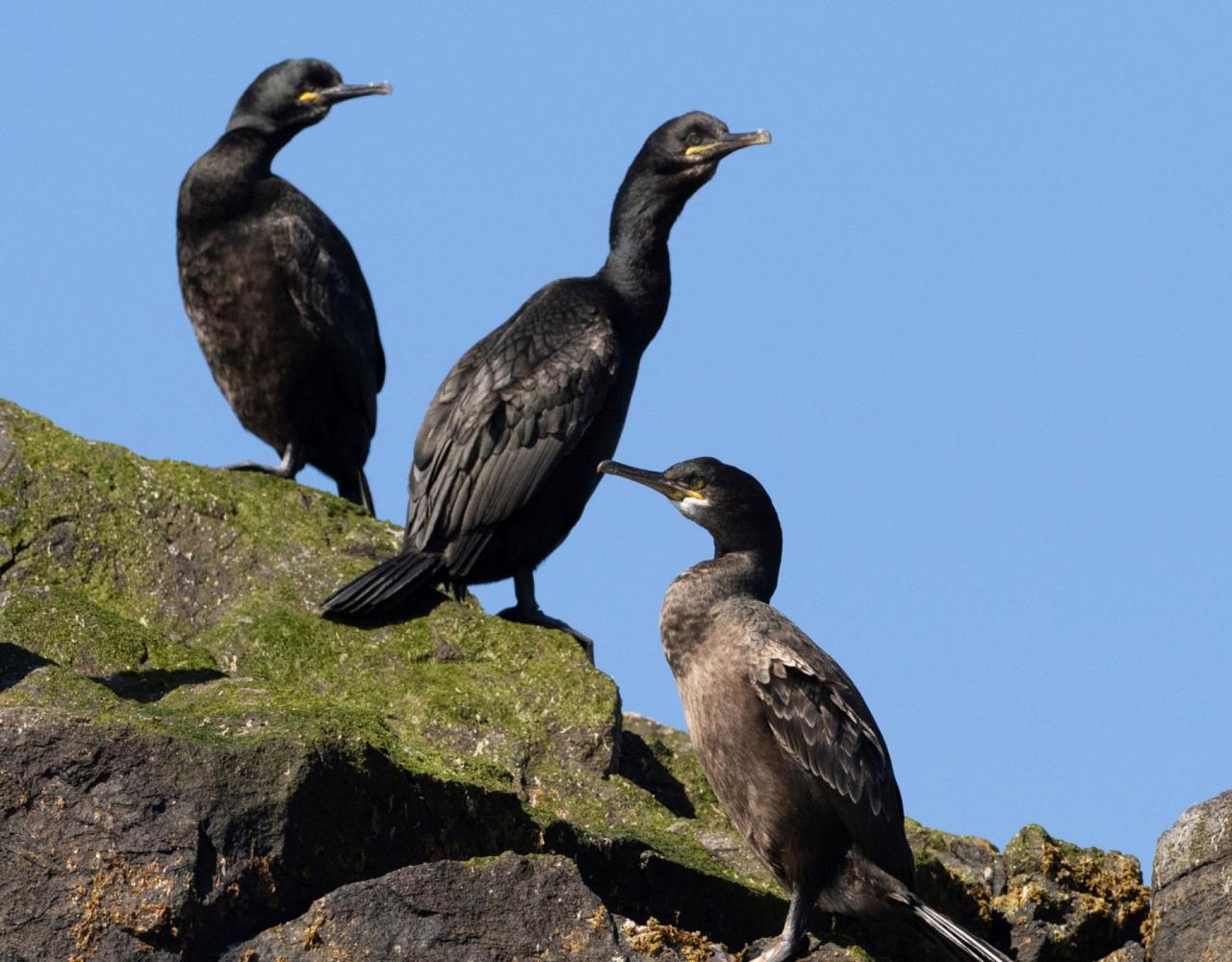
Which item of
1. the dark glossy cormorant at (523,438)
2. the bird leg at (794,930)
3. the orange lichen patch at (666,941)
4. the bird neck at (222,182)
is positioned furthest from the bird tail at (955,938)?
the bird neck at (222,182)

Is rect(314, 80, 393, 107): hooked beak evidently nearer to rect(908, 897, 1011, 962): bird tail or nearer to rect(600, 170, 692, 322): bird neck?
rect(600, 170, 692, 322): bird neck

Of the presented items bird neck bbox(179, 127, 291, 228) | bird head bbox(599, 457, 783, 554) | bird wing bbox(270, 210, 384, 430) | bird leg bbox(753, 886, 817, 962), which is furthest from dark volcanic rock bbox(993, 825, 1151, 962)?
bird neck bbox(179, 127, 291, 228)

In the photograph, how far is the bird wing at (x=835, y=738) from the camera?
619 centimetres

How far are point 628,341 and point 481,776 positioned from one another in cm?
386

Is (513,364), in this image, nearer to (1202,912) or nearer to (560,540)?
(560,540)

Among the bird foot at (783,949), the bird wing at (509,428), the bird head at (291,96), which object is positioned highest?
the bird head at (291,96)

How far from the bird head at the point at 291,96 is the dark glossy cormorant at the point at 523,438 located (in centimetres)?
242

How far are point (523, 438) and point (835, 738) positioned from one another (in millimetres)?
3151

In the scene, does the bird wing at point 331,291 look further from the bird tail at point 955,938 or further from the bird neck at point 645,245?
the bird tail at point 955,938

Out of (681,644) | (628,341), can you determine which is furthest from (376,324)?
(681,644)

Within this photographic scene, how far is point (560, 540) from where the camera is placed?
940 centimetres

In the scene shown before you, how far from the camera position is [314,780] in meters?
5.26

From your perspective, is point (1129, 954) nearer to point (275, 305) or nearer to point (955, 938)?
point (955, 938)

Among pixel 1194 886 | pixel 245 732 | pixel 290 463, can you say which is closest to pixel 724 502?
pixel 1194 886
